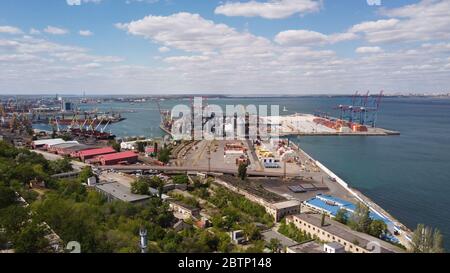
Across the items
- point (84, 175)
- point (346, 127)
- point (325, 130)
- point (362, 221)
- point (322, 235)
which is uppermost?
point (346, 127)

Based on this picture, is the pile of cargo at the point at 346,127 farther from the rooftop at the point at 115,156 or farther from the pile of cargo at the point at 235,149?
the rooftop at the point at 115,156

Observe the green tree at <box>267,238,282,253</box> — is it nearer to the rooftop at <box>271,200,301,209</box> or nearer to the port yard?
the rooftop at <box>271,200,301,209</box>

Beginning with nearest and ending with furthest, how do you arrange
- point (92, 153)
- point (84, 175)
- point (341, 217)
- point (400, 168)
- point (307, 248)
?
1. point (307, 248)
2. point (341, 217)
3. point (84, 175)
4. point (400, 168)
5. point (92, 153)

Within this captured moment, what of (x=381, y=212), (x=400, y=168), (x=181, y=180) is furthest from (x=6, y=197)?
(x=400, y=168)

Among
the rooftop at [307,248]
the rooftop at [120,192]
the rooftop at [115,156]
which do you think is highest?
the rooftop at [115,156]

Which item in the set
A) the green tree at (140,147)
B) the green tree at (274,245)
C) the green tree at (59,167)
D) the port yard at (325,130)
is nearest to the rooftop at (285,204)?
the green tree at (274,245)

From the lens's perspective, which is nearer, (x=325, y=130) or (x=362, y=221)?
(x=362, y=221)

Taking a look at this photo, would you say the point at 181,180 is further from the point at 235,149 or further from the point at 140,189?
the point at 235,149

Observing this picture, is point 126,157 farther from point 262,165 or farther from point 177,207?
point 177,207

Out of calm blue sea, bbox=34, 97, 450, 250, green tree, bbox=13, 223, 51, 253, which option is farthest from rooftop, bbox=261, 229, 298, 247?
green tree, bbox=13, 223, 51, 253
